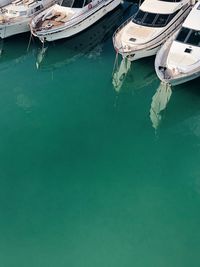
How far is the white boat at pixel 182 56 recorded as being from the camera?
62.6ft

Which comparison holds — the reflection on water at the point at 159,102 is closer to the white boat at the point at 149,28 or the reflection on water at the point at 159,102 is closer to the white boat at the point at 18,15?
the white boat at the point at 149,28

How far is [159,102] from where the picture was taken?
66.6 ft

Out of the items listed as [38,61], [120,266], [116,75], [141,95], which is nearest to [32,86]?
[38,61]

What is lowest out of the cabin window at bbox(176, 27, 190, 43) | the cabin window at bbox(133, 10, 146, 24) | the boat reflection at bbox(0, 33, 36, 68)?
the boat reflection at bbox(0, 33, 36, 68)

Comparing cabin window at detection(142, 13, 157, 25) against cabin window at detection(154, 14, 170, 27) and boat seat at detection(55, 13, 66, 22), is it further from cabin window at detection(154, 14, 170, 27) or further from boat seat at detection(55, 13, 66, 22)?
boat seat at detection(55, 13, 66, 22)

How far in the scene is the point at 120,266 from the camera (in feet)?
44.2

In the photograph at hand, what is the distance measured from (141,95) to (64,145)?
560cm

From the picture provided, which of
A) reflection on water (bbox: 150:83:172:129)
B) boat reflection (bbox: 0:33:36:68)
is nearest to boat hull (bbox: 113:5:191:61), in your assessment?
reflection on water (bbox: 150:83:172:129)

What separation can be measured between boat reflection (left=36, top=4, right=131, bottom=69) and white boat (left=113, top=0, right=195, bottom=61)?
328 centimetres

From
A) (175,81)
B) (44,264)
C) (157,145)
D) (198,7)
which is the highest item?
(198,7)

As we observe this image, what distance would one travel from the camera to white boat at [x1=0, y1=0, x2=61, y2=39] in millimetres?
25302

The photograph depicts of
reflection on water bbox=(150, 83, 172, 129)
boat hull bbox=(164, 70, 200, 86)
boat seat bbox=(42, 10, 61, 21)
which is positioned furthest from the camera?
boat seat bbox=(42, 10, 61, 21)

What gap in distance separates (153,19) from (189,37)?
10.5ft

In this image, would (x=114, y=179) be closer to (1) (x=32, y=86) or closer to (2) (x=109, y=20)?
(1) (x=32, y=86)
